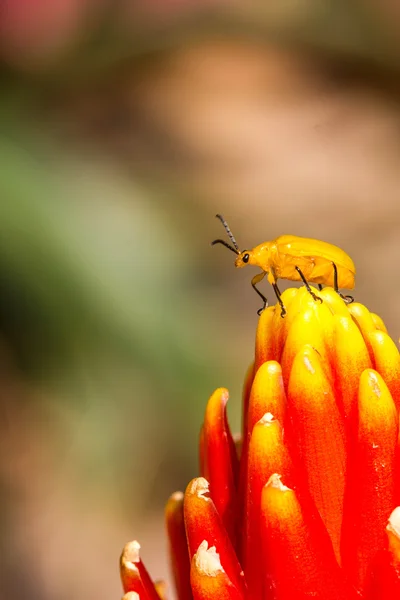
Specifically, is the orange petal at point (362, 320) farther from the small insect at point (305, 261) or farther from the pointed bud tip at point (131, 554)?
the pointed bud tip at point (131, 554)

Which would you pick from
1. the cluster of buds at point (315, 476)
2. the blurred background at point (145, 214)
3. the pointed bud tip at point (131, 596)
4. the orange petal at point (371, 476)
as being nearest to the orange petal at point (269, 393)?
the cluster of buds at point (315, 476)

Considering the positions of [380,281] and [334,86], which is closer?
[380,281]

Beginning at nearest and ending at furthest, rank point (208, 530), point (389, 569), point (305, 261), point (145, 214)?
point (389, 569)
point (208, 530)
point (305, 261)
point (145, 214)

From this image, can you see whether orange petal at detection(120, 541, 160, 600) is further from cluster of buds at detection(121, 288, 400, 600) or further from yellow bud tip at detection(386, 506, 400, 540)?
yellow bud tip at detection(386, 506, 400, 540)

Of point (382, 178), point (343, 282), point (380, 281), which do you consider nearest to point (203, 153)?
point (382, 178)

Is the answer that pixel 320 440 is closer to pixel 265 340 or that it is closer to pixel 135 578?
pixel 265 340

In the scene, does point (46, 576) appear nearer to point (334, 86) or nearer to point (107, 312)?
point (107, 312)

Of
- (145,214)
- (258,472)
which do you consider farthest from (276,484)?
(145,214)
